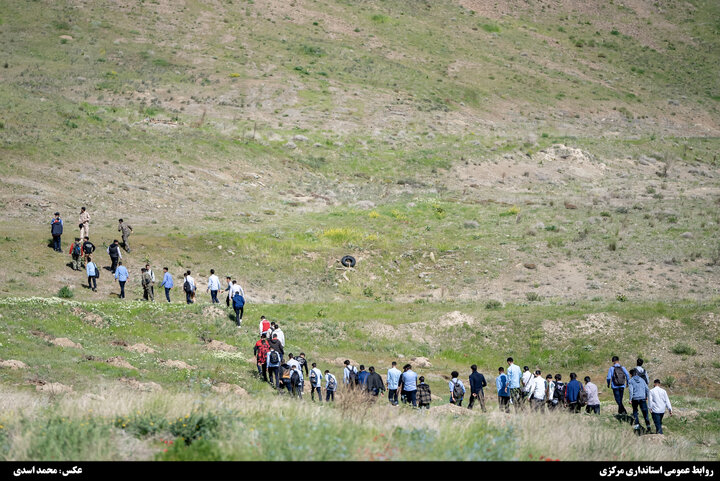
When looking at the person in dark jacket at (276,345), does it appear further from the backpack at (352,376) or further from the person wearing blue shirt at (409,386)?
the person wearing blue shirt at (409,386)

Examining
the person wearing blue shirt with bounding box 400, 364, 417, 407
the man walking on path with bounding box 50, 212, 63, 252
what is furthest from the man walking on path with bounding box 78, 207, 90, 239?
the person wearing blue shirt with bounding box 400, 364, 417, 407

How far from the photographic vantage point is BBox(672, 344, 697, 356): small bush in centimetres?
2417

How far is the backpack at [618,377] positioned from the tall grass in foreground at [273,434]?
4.60 meters

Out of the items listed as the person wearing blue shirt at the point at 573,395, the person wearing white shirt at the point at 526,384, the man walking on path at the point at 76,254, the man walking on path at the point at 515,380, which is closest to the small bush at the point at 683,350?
the person wearing blue shirt at the point at 573,395

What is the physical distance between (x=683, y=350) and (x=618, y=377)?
26.9 feet

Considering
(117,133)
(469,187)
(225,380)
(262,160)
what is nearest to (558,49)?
(469,187)

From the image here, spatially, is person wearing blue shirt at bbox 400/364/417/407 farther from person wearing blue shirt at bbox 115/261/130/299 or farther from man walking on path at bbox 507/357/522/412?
person wearing blue shirt at bbox 115/261/130/299

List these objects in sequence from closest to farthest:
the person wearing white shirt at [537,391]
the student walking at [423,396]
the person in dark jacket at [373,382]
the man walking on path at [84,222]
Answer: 1. the person wearing white shirt at [537,391]
2. the student walking at [423,396]
3. the person in dark jacket at [373,382]
4. the man walking on path at [84,222]

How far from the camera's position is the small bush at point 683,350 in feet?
79.3

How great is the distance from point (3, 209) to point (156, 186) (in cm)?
1073

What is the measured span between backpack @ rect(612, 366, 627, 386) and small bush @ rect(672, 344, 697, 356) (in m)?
7.89

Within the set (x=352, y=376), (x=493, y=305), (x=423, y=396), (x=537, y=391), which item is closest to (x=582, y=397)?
(x=537, y=391)

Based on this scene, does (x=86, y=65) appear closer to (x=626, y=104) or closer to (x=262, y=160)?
(x=262, y=160)
